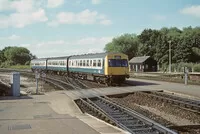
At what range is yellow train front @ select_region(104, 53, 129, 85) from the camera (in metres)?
31.6

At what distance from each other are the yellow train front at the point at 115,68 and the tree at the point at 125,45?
90.2 meters

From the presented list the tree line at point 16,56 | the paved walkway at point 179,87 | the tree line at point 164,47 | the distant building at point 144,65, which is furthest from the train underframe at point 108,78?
the tree line at point 16,56

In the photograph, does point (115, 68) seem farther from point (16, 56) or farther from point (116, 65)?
point (16, 56)

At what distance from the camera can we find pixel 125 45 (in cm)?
13188

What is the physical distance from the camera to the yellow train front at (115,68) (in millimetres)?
31641

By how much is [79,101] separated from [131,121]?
26.0ft

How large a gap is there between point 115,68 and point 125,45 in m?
101

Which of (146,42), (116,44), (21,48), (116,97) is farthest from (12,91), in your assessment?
(21,48)

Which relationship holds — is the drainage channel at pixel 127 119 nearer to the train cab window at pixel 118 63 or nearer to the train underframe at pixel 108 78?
the train underframe at pixel 108 78

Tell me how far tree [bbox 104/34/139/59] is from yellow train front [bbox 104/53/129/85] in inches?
3551

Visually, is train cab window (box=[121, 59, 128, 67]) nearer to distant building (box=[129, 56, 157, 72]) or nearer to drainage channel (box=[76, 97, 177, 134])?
drainage channel (box=[76, 97, 177, 134])

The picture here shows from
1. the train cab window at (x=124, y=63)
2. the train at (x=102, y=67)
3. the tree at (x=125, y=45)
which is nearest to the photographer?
the train at (x=102, y=67)

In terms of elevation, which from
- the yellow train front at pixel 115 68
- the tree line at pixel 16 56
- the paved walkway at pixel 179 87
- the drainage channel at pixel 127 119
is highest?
the tree line at pixel 16 56

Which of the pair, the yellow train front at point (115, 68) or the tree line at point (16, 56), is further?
the tree line at point (16, 56)
